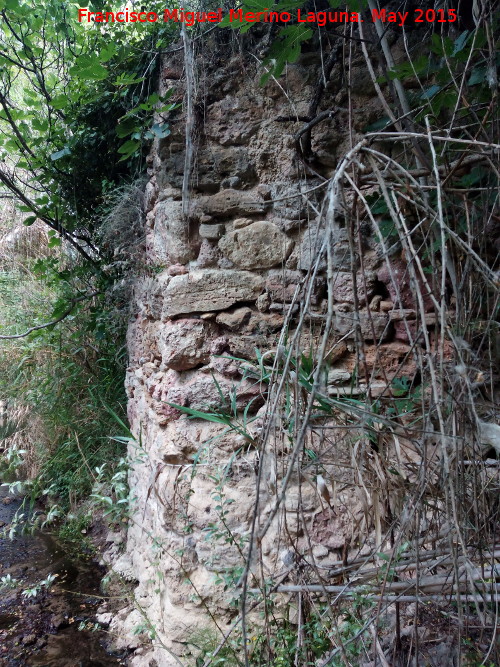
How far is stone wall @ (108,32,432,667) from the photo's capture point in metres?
2.04

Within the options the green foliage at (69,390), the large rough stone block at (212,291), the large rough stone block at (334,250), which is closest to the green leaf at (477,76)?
the large rough stone block at (334,250)

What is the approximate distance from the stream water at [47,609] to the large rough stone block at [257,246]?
1.65m

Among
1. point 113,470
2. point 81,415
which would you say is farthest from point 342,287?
point 81,415

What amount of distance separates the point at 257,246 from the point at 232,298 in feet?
0.80

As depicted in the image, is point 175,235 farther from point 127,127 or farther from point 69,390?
point 69,390

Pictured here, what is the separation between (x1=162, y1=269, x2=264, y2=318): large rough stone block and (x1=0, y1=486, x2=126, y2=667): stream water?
1.37 meters

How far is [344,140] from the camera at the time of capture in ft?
6.90

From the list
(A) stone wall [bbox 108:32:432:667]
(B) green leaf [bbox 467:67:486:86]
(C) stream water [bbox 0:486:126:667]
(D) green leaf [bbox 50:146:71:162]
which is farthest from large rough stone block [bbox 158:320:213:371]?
(D) green leaf [bbox 50:146:71:162]

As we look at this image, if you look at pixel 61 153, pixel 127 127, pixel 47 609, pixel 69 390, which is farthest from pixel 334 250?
pixel 69 390

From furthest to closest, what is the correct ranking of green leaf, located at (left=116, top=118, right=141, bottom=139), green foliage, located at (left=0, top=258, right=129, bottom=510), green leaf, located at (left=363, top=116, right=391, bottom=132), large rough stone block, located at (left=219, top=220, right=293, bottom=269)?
green foliage, located at (left=0, top=258, right=129, bottom=510) < green leaf, located at (left=116, top=118, right=141, bottom=139) < large rough stone block, located at (left=219, top=220, right=293, bottom=269) < green leaf, located at (left=363, top=116, right=391, bottom=132)

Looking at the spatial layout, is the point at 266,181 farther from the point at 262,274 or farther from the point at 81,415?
the point at 81,415

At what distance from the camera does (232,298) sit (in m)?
2.18

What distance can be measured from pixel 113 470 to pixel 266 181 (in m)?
2.11

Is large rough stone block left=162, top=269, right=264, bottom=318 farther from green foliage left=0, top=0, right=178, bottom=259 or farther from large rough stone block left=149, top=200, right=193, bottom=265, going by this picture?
green foliage left=0, top=0, right=178, bottom=259
